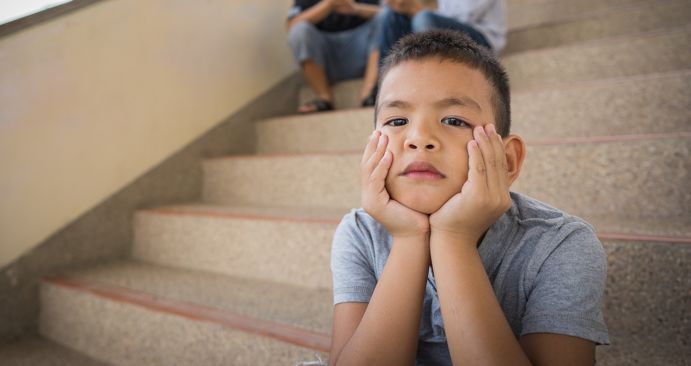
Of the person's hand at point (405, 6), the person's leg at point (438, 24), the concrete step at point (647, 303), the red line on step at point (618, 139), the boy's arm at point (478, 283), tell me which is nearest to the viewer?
the boy's arm at point (478, 283)

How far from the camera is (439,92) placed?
25.0 inches

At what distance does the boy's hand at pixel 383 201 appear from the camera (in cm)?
63

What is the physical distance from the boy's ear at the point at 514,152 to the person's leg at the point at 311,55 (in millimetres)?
1425

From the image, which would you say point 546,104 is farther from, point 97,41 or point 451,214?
point 97,41

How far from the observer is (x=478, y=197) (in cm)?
59

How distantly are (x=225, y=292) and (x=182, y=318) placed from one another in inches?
6.7

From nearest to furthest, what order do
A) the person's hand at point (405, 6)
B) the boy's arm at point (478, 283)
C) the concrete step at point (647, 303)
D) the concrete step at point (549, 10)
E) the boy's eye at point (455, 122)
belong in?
the boy's arm at point (478, 283), the boy's eye at point (455, 122), the concrete step at point (647, 303), the person's hand at point (405, 6), the concrete step at point (549, 10)

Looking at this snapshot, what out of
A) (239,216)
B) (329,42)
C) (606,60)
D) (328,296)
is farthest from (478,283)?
(329,42)

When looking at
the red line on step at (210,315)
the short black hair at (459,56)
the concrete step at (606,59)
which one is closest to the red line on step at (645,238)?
the short black hair at (459,56)

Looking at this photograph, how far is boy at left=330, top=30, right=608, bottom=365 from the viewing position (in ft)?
1.83

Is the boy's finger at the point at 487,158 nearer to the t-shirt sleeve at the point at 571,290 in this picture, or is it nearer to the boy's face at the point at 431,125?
the boy's face at the point at 431,125

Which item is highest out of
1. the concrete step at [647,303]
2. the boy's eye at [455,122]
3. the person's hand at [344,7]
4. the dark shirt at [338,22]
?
the person's hand at [344,7]

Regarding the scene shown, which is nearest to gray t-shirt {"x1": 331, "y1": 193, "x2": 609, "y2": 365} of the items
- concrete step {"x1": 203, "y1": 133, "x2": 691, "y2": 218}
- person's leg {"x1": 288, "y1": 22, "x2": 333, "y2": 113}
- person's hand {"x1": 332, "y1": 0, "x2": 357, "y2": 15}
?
concrete step {"x1": 203, "y1": 133, "x2": 691, "y2": 218}

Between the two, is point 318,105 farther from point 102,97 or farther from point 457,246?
point 457,246
